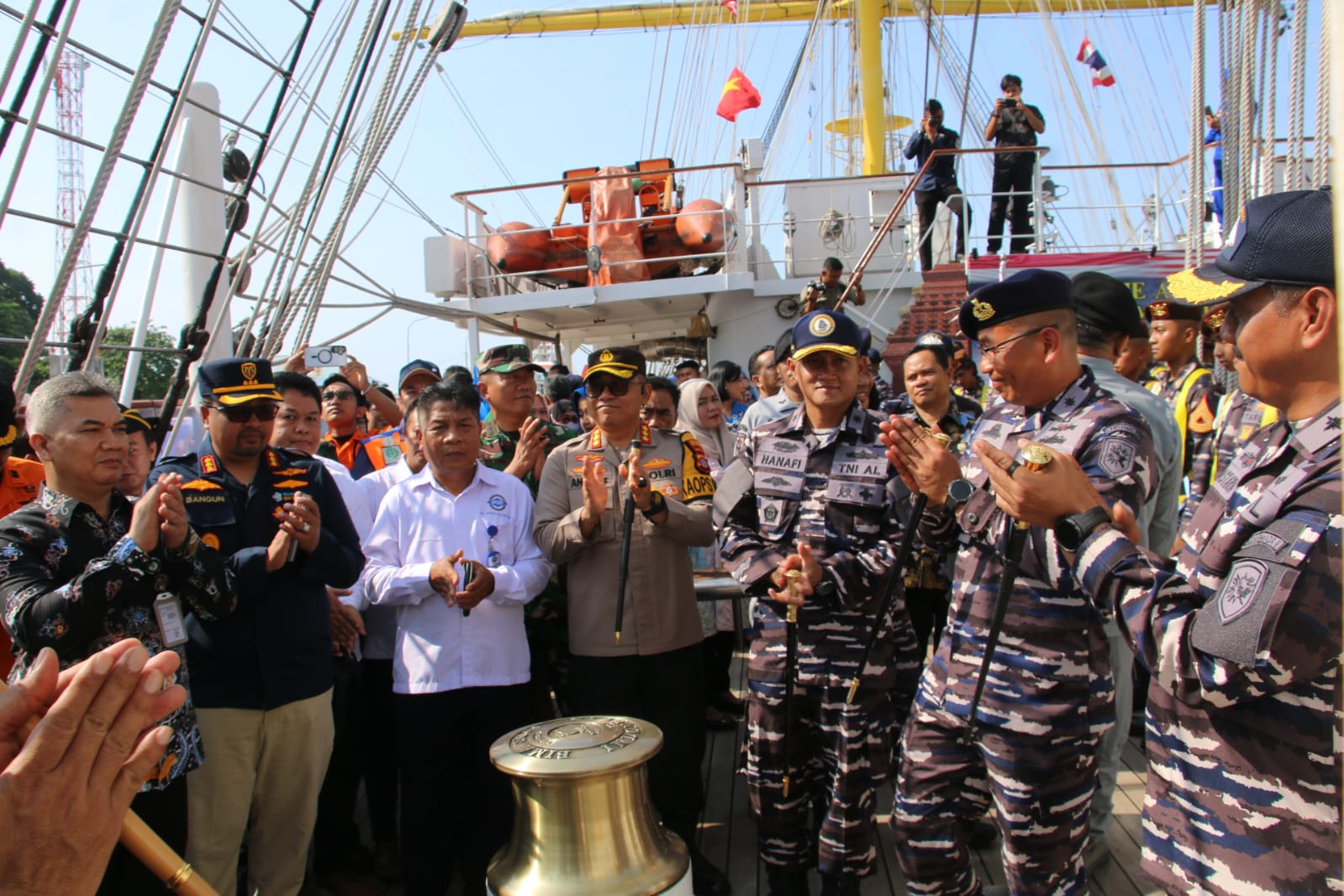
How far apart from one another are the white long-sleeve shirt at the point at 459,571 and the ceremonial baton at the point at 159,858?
5.22 ft

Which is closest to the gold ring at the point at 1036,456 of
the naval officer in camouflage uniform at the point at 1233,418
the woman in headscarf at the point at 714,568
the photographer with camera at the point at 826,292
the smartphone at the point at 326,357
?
the naval officer in camouflage uniform at the point at 1233,418

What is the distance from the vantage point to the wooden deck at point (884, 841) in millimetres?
3090

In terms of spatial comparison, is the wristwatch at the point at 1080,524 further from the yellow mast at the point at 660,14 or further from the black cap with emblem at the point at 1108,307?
the yellow mast at the point at 660,14

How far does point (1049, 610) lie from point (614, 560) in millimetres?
1546

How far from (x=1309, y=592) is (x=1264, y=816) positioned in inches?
19.6

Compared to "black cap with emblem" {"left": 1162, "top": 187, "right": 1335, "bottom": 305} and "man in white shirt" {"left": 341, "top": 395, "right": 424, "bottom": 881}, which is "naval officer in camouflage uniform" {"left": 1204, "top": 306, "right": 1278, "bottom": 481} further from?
"man in white shirt" {"left": 341, "top": 395, "right": 424, "bottom": 881}

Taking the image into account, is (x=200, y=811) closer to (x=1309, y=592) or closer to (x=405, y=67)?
(x=1309, y=592)

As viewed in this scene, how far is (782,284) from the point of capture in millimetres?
10766

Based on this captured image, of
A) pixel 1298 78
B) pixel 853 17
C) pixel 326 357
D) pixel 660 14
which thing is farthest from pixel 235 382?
pixel 660 14

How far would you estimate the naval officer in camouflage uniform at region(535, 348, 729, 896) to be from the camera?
3.13 m

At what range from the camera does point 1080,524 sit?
167cm

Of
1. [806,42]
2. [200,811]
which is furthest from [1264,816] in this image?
[806,42]

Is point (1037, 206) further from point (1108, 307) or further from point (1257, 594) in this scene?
point (1257, 594)

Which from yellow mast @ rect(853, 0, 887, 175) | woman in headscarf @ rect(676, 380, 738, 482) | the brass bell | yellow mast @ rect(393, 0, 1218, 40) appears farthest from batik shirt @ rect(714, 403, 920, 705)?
yellow mast @ rect(393, 0, 1218, 40)
